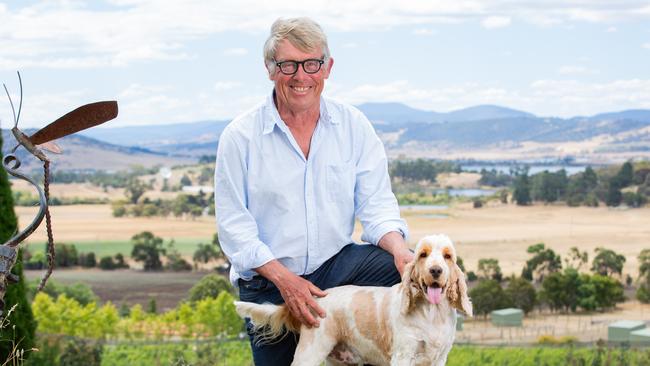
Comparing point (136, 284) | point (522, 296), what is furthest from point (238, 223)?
point (136, 284)

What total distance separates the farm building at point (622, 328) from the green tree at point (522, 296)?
3253 mm

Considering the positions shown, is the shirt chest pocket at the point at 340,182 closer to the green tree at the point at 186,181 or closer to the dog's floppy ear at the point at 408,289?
the dog's floppy ear at the point at 408,289

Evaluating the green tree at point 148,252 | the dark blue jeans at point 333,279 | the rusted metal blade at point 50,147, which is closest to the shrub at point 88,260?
the green tree at point 148,252

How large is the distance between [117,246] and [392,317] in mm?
43466

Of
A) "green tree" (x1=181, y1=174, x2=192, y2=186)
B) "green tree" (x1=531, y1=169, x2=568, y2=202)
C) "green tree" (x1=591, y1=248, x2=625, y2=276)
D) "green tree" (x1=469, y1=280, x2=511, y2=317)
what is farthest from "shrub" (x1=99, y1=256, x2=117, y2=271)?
"green tree" (x1=531, y1=169, x2=568, y2=202)

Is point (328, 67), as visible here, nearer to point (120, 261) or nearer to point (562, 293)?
point (562, 293)

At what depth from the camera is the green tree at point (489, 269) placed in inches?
1561

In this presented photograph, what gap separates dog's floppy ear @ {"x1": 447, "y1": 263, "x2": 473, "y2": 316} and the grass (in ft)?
134

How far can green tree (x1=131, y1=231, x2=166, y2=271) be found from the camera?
143ft

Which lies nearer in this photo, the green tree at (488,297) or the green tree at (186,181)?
the green tree at (488,297)

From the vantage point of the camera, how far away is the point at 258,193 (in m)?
4.12

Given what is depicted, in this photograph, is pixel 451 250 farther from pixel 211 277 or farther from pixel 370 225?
pixel 211 277

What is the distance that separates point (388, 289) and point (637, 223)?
5623 centimetres

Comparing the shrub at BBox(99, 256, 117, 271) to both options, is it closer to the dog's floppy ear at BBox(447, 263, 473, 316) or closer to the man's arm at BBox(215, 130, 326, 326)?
the man's arm at BBox(215, 130, 326, 326)
